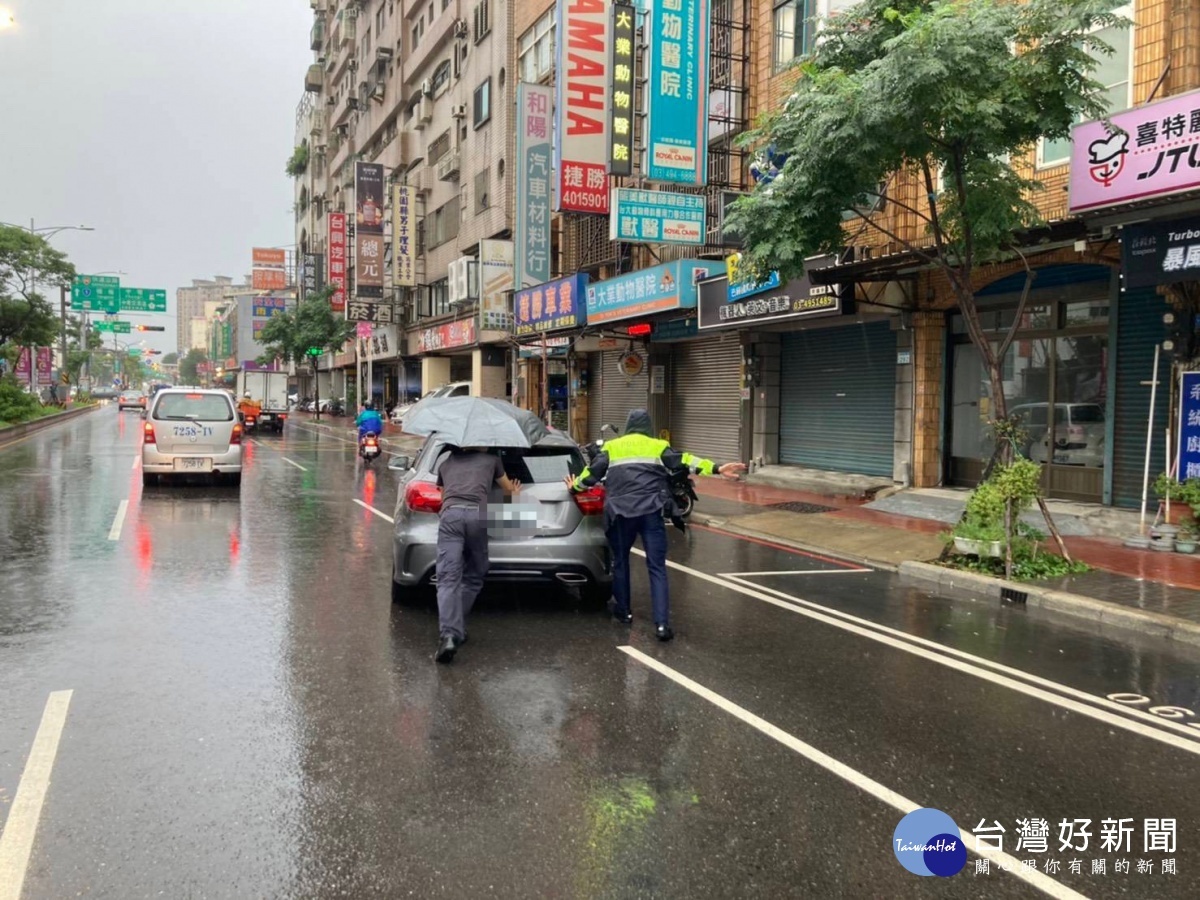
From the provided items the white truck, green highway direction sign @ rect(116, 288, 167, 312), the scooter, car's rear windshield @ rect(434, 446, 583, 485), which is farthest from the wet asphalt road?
green highway direction sign @ rect(116, 288, 167, 312)

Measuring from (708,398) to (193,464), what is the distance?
11508 mm

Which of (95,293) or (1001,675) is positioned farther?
(95,293)

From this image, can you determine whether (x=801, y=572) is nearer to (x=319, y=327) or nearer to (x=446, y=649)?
(x=446, y=649)

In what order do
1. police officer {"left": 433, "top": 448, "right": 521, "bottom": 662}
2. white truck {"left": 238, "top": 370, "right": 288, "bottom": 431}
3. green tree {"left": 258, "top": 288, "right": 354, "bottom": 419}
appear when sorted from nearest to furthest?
police officer {"left": 433, "top": 448, "right": 521, "bottom": 662}
white truck {"left": 238, "top": 370, "right": 288, "bottom": 431}
green tree {"left": 258, "top": 288, "right": 354, "bottom": 419}

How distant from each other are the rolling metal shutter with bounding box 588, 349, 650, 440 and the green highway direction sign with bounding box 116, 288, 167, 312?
4097cm

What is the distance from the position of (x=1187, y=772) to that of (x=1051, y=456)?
9.70 meters

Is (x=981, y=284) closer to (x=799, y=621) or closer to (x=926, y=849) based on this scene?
(x=799, y=621)

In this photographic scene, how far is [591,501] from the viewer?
7.27m

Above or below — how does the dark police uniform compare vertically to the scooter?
above

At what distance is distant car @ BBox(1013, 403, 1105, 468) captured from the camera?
12656 mm

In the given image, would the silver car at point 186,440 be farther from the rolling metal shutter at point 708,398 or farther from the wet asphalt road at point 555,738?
the rolling metal shutter at point 708,398

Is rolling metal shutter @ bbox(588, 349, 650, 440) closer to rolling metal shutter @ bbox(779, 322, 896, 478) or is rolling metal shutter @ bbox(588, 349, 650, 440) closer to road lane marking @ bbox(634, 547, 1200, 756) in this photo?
rolling metal shutter @ bbox(779, 322, 896, 478)

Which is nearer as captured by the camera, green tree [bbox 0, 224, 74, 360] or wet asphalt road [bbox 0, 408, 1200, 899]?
wet asphalt road [bbox 0, 408, 1200, 899]

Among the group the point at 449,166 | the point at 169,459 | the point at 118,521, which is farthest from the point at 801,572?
the point at 449,166
